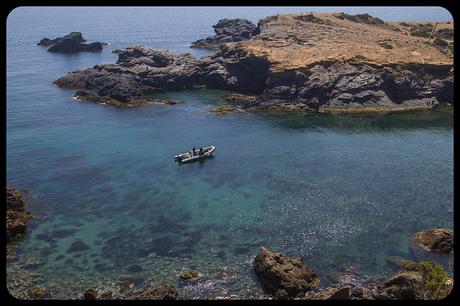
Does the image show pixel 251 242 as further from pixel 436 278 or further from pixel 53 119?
pixel 53 119

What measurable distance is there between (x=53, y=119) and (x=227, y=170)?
4054 cm

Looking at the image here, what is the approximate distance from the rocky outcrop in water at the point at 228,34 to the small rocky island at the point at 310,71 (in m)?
46.0

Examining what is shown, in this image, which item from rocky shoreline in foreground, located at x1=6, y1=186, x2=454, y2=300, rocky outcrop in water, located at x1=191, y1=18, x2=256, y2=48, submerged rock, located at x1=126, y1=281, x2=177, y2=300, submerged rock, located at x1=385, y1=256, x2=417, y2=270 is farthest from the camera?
rocky outcrop in water, located at x1=191, y1=18, x2=256, y2=48

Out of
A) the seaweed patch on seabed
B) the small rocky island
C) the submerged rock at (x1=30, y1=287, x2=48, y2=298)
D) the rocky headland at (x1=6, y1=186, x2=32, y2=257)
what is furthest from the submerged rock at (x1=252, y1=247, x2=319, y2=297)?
the small rocky island

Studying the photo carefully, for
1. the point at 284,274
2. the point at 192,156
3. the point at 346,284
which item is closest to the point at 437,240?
the point at 346,284

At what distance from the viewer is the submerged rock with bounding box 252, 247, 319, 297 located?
110 ft

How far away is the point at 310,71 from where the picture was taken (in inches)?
3509

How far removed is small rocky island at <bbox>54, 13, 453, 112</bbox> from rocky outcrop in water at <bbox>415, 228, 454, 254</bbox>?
154 feet

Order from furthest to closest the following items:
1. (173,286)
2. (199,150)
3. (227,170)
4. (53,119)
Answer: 1. (53,119)
2. (199,150)
3. (227,170)
4. (173,286)

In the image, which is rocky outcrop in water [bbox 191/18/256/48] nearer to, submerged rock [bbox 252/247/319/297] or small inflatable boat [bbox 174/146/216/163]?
small inflatable boat [bbox 174/146/216/163]

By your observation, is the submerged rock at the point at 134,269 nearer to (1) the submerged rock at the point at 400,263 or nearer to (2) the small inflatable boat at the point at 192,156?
(1) the submerged rock at the point at 400,263

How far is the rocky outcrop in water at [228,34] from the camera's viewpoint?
168 metres
